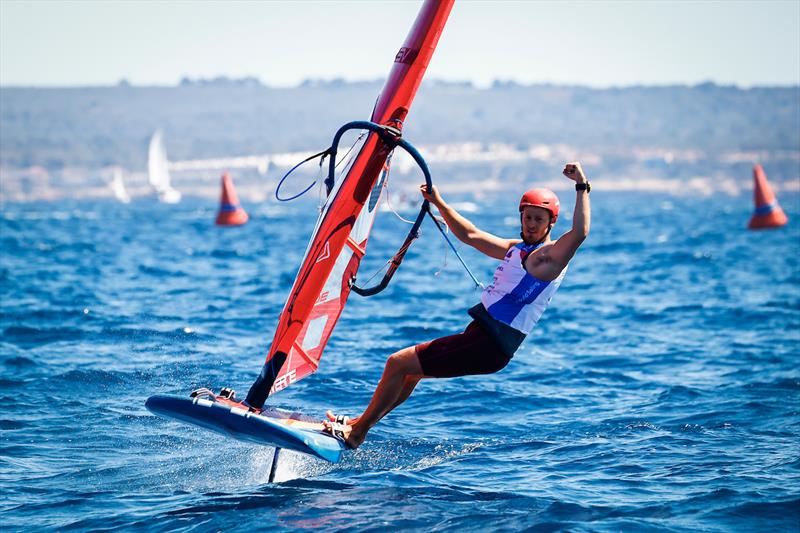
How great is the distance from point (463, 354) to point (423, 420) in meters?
2.49

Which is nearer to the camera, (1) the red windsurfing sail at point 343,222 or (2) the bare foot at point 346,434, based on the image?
(2) the bare foot at point 346,434

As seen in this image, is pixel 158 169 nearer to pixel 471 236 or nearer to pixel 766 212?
pixel 766 212

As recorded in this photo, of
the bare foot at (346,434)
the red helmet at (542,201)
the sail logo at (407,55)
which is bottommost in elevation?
the bare foot at (346,434)

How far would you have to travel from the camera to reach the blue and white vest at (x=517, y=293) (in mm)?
6793

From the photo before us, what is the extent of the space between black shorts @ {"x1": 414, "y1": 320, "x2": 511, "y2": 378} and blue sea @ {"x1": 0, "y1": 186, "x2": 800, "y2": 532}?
832 mm

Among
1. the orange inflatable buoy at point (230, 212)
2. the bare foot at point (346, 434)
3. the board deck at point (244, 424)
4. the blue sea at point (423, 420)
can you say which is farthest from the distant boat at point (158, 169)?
the board deck at point (244, 424)

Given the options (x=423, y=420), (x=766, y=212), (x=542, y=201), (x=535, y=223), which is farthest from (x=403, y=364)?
(x=766, y=212)

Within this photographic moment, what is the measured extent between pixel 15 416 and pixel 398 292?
1158 centimetres

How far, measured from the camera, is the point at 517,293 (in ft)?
22.4

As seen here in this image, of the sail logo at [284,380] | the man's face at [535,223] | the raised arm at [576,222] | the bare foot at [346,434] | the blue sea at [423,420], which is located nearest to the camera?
the raised arm at [576,222]

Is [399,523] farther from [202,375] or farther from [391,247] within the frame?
[391,247]

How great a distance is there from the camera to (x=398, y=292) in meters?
20.2

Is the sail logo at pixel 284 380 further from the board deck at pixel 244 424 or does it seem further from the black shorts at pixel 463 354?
the black shorts at pixel 463 354

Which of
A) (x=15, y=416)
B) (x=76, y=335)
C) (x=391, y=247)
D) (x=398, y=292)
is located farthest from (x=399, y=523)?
(x=391, y=247)
